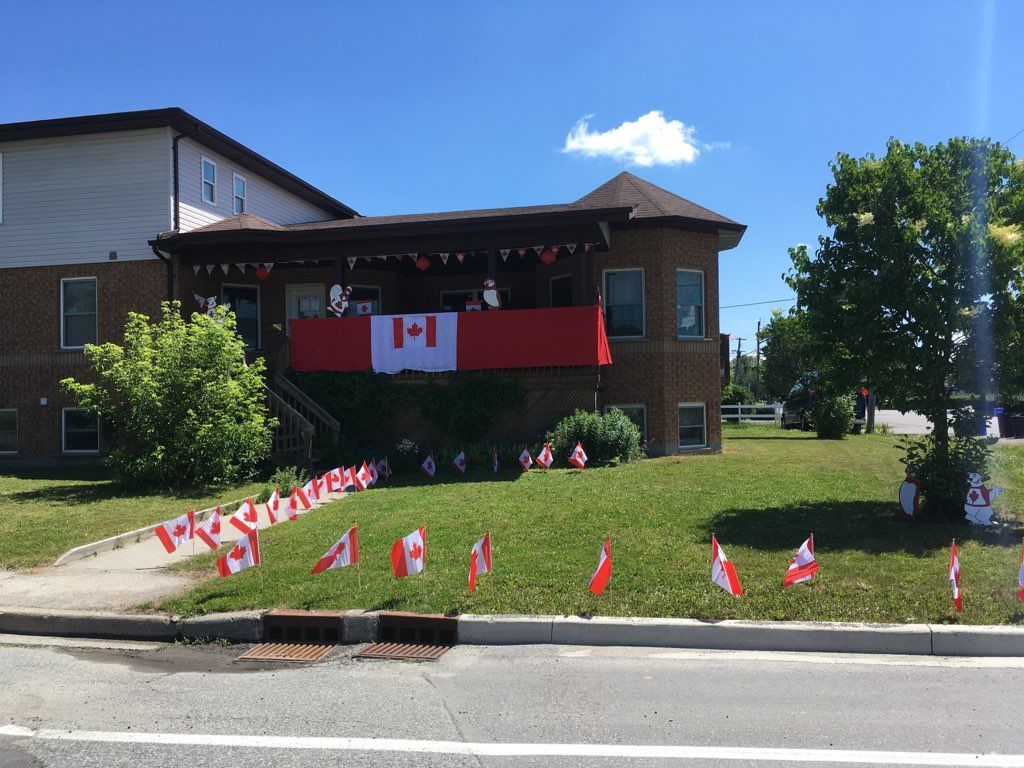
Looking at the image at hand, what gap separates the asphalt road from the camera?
3980 mm

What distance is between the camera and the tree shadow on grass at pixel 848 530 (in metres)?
7.81

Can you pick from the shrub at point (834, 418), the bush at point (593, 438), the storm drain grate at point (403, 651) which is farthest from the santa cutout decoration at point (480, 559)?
the shrub at point (834, 418)

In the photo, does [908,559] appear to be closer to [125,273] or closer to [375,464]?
[375,464]

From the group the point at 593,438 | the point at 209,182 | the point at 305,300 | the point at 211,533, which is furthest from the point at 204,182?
the point at 211,533

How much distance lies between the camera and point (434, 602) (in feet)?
20.7

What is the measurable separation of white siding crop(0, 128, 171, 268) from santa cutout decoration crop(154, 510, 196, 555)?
1099cm

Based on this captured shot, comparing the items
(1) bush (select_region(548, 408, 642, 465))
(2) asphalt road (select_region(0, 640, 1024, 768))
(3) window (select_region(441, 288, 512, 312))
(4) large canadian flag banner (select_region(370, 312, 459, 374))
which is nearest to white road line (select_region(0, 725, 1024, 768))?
(2) asphalt road (select_region(0, 640, 1024, 768))

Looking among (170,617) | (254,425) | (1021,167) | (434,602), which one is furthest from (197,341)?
(1021,167)

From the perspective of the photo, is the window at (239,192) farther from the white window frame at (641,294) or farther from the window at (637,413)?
the window at (637,413)

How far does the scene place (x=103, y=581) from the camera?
753 cm

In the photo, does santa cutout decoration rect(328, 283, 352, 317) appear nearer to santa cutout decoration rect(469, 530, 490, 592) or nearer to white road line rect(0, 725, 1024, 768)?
santa cutout decoration rect(469, 530, 490, 592)

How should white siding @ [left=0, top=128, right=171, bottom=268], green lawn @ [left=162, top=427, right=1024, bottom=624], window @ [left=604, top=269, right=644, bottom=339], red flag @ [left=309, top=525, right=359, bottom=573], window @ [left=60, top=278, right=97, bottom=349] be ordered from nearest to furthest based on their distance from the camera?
1. green lawn @ [left=162, top=427, right=1024, bottom=624]
2. red flag @ [left=309, top=525, right=359, bottom=573]
3. white siding @ [left=0, top=128, right=171, bottom=268]
4. window @ [left=60, top=278, right=97, bottom=349]
5. window @ [left=604, top=269, right=644, bottom=339]

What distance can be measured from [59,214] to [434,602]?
16.0 meters

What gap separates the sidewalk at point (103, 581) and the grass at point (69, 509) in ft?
1.57
